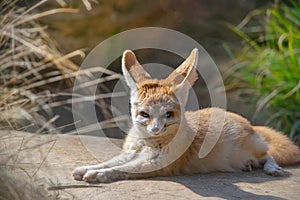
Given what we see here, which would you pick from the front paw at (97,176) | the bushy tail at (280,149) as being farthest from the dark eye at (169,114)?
the bushy tail at (280,149)

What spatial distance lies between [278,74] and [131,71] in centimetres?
222

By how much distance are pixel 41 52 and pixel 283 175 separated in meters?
2.24

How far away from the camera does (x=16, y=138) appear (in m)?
3.98

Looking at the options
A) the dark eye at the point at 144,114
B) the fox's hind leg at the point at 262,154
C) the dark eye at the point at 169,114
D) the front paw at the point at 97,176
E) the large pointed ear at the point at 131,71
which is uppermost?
the large pointed ear at the point at 131,71

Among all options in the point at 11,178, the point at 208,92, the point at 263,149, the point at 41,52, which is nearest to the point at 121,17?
the point at 208,92

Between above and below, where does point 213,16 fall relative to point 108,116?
above

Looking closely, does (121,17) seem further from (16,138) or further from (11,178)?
(11,178)

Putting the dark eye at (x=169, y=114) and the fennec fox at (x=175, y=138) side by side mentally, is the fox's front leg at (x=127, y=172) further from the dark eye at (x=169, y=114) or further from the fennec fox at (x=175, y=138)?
the dark eye at (x=169, y=114)

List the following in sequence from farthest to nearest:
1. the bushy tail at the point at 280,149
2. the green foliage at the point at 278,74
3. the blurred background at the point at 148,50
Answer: the green foliage at the point at 278,74
the blurred background at the point at 148,50
the bushy tail at the point at 280,149

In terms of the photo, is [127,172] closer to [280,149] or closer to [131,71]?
[131,71]

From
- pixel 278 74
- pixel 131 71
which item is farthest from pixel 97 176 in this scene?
pixel 278 74

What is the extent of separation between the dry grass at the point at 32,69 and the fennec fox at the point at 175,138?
1.03m

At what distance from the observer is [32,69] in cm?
530

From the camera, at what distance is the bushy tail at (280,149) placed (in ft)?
14.7
